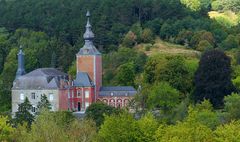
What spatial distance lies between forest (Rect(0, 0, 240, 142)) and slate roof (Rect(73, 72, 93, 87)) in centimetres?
482

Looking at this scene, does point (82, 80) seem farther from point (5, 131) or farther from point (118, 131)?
point (118, 131)

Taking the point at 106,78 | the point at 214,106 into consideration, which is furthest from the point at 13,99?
the point at 214,106

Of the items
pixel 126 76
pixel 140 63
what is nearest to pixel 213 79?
pixel 126 76

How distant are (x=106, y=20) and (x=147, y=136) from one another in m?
50.5

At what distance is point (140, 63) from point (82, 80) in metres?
11.2

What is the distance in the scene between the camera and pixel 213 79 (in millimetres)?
73562

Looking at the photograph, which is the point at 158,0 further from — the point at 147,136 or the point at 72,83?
the point at 147,136

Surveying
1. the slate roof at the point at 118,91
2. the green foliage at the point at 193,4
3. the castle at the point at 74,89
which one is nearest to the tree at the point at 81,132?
the castle at the point at 74,89

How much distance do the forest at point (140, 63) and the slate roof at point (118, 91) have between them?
901mm

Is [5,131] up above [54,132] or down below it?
below

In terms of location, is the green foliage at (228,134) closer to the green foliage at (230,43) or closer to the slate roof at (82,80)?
the slate roof at (82,80)

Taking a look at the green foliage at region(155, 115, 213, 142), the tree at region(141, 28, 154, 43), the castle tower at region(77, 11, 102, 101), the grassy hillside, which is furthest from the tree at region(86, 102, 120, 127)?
the tree at region(141, 28, 154, 43)

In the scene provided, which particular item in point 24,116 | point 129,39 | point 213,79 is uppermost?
point 129,39

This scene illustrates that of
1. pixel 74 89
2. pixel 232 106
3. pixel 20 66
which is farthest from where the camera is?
pixel 20 66
